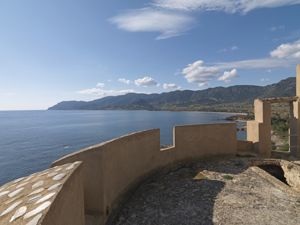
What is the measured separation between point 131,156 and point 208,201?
247 centimetres

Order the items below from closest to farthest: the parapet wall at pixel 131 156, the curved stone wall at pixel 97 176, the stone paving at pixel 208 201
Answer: the curved stone wall at pixel 97 176
the parapet wall at pixel 131 156
the stone paving at pixel 208 201

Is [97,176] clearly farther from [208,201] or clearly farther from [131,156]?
[208,201]

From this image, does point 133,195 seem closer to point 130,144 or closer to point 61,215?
point 130,144

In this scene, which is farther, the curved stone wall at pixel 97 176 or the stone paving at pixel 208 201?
the stone paving at pixel 208 201

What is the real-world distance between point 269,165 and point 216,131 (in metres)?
2.48

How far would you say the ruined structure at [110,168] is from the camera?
283 cm

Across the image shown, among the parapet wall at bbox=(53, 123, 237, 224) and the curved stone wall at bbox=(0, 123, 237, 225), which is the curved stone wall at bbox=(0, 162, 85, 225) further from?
the parapet wall at bbox=(53, 123, 237, 224)

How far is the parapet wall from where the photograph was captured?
5652 mm

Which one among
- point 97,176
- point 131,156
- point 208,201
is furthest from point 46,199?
point 208,201

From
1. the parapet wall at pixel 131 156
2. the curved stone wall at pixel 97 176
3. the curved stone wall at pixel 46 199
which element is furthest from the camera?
the parapet wall at pixel 131 156

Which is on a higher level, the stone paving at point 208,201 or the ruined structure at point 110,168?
the ruined structure at point 110,168

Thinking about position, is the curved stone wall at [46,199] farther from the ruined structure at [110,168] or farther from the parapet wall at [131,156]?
the parapet wall at [131,156]

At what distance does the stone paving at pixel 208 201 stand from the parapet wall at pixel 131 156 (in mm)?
462

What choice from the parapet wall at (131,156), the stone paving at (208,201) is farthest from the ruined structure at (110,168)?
the stone paving at (208,201)
